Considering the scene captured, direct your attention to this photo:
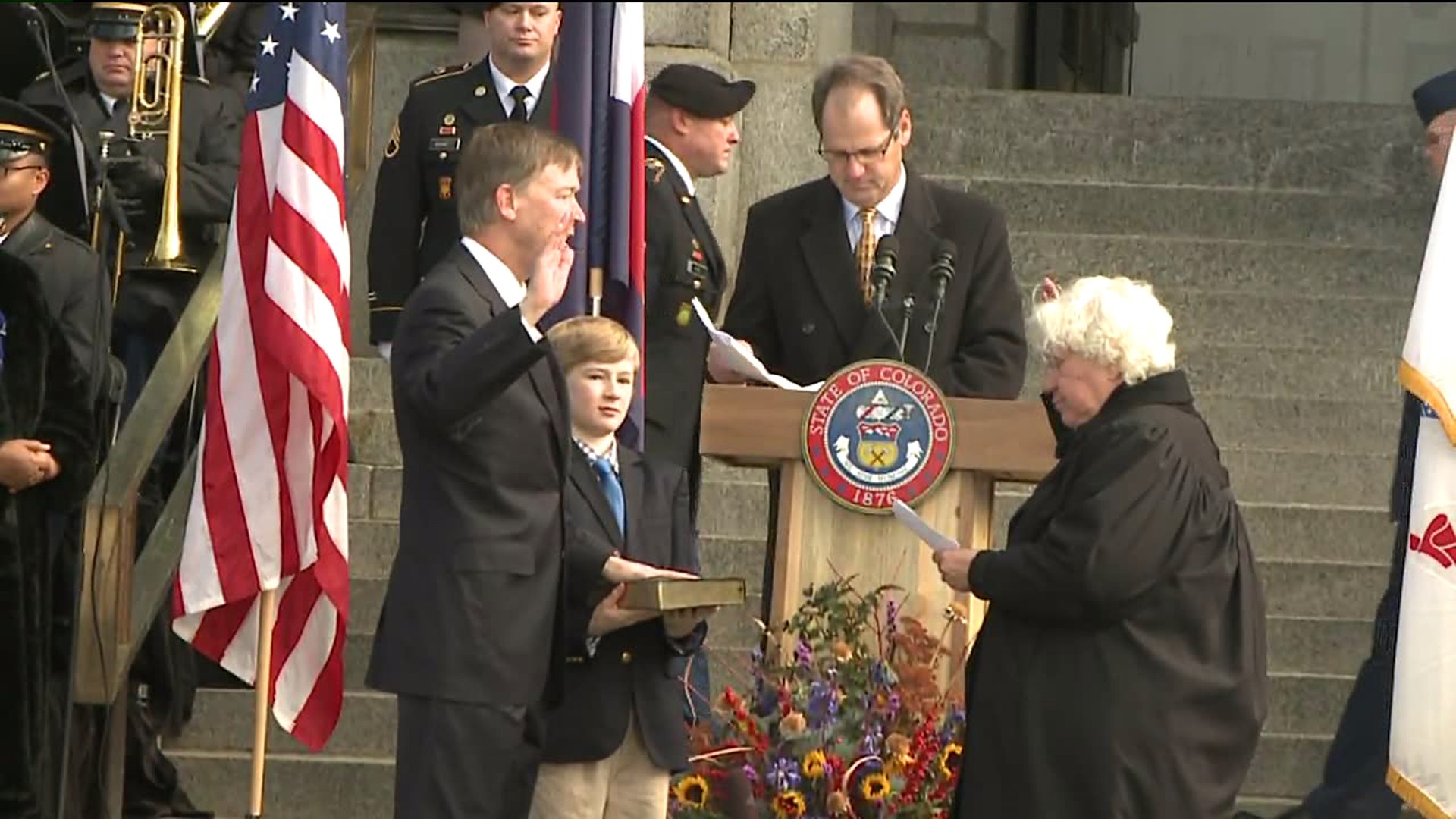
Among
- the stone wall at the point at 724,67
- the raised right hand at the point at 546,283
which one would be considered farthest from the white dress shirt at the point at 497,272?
the stone wall at the point at 724,67

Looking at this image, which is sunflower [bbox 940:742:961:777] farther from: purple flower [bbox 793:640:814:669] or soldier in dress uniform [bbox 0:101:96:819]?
soldier in dress uniform [bbox 0:101:96:819]

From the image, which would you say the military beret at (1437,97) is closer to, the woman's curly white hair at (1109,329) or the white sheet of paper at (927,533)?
the woman's curly white hair at (1109,329)

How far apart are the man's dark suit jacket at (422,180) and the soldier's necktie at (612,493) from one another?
5.95ft

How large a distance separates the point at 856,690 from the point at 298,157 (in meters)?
2.17

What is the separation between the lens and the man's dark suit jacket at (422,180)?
9766mm

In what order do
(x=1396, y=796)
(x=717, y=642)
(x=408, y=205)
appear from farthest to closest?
(x=717, y=642), (x=408, y=205), (x=1396, y=796)

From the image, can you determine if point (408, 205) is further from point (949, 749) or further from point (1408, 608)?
point (1408, 608)

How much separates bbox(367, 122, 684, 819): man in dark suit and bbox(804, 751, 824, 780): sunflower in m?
1.06

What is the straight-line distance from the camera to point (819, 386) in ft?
29.6

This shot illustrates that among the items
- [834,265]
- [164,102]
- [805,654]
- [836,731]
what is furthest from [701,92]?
[164,102]

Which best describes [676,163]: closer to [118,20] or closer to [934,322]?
[934,322]

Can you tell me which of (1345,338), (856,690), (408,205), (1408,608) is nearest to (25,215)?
(408,205)

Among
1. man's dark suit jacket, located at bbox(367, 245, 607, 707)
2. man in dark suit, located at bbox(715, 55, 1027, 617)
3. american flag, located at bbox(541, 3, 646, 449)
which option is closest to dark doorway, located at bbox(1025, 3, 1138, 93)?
man in dark suit, located at bbox(715, 55, 1027, 617)

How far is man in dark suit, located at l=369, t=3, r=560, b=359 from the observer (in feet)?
32.1
